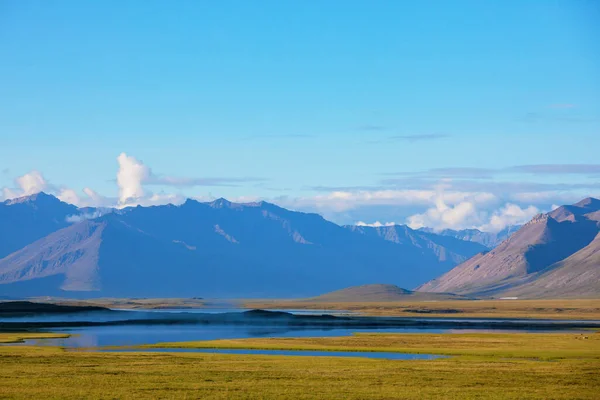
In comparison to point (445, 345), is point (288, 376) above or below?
below

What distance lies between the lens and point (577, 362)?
78.7 m

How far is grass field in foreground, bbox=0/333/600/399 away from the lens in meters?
56.8

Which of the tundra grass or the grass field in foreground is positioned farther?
the tundra grass

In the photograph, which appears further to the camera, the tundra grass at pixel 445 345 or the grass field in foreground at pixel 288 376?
the tundra grass at pixel 445 345

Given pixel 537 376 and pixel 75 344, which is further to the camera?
pixel 75 344

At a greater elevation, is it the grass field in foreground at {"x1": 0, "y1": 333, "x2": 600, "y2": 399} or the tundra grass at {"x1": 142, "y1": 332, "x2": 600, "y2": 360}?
the tundra grass at {"x1": 142, "y1": 332, "x2": 600, "y2": 360}

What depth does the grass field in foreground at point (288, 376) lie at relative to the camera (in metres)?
56.8

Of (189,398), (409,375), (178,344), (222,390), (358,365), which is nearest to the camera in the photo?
(189,398)

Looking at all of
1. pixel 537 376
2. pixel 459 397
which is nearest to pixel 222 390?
pixel 459 397

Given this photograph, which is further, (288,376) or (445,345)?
(445,345)

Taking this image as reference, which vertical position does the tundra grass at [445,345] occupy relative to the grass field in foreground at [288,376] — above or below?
above

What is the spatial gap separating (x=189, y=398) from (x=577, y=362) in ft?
130

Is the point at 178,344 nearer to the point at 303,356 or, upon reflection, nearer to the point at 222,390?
the point at 303,356

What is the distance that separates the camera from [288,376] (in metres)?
66.3
